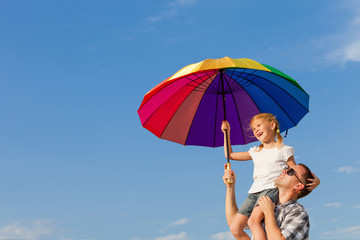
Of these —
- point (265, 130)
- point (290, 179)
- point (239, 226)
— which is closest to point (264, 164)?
point (265, 130)

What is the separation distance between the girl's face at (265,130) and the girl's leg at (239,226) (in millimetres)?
1342

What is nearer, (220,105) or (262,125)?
(262,125)

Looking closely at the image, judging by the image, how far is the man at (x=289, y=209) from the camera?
16.8 ft

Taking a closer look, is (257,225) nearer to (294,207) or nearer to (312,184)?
(294,207)

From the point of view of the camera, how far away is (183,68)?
7.27m

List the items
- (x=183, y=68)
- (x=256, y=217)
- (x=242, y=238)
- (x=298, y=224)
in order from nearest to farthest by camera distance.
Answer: (x=298, y=224) < (x=256, y=217) < (x=242, y=238) < (x=183, y=68)

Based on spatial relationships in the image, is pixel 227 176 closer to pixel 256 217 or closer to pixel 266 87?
pixel 256 217

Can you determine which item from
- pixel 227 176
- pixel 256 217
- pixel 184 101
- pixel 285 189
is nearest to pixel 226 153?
pixel 227 176

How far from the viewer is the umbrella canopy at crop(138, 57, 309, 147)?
7984 mm

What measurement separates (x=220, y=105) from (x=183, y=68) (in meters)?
1.61

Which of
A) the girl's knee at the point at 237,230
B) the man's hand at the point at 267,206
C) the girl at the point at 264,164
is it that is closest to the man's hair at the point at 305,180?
the man's hand at the point at 267,206

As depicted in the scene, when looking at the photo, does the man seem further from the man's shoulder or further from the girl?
the girl

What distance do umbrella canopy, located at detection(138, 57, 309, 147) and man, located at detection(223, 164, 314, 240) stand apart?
2638 mm

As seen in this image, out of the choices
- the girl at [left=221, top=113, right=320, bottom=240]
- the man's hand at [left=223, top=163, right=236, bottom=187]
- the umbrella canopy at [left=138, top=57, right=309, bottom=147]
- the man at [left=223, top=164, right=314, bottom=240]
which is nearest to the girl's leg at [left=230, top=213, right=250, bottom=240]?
the girl at [left=221, top=113, right=320, bottom=240]
